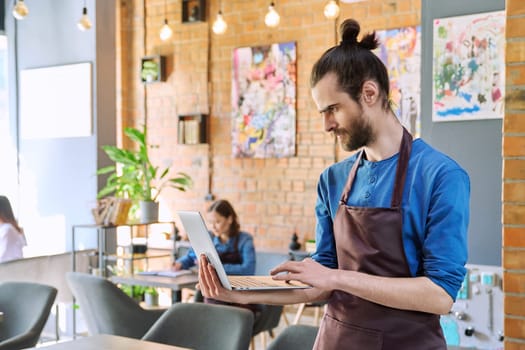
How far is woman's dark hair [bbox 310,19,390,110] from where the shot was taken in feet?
5.32

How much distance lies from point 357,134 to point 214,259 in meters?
0.48

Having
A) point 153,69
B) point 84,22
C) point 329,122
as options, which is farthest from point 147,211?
point 329,122

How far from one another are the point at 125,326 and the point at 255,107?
3.38m

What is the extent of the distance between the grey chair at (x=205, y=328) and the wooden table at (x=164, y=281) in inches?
65.3

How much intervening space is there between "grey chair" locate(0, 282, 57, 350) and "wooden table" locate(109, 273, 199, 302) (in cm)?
129

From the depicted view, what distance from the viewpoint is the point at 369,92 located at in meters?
1.63

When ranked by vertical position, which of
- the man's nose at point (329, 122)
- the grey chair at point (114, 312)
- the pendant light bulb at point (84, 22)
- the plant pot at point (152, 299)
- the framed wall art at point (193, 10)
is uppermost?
the framed wall art at point (193, 10)

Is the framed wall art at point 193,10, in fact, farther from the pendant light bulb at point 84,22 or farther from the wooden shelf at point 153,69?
the pendant light bulb at point 84,22

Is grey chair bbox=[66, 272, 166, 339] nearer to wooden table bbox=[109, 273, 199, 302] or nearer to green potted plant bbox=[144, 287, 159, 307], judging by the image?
wooden table bbox=[109, 273, 199, 302]

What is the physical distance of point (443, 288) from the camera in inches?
60.7

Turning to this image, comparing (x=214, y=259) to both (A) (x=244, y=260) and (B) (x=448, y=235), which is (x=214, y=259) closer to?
(B) (x=448, y=235)

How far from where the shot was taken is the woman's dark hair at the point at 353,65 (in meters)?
1.62

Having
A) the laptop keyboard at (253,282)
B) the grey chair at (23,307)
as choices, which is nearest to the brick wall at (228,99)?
the grey chair at (23,307)

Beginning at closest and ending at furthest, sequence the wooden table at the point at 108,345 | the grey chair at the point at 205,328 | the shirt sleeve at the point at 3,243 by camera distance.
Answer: the wooden table at the point at 108,345, the grey chair at the point at 205,328, the shirt sleeve at the point at 3,243
